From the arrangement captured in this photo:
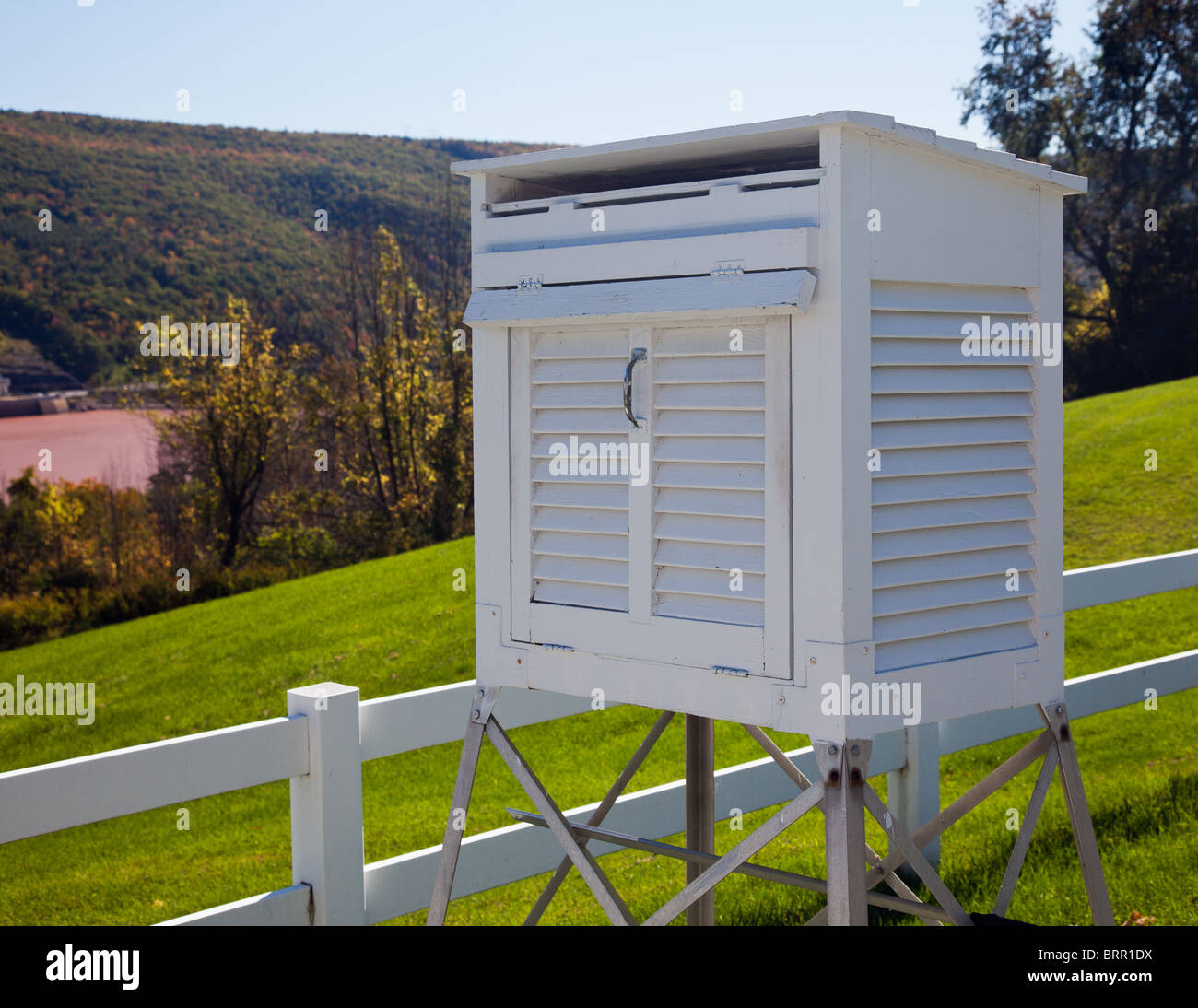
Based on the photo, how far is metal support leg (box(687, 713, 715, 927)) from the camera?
343cm

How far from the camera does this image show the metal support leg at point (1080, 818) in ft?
9.38

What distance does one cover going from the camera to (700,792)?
3.46 metres

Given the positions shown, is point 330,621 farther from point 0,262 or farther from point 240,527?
point 0,262

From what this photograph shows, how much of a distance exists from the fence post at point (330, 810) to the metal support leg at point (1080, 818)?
199 cm

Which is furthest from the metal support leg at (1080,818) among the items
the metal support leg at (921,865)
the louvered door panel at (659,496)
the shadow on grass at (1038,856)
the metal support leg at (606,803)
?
A: the shadow on grass at (1038,856)

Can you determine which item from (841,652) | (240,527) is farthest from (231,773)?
(240,527)

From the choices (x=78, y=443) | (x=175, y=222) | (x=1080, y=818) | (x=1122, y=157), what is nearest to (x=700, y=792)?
(x=1080, y=818)

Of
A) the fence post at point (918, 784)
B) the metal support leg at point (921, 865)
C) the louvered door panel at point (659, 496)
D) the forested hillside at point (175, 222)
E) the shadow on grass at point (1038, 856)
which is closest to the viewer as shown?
the louvered door panel at point (659, 496)

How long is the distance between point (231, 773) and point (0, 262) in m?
42.9

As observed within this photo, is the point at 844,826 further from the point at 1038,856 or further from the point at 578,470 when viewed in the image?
the point at 1038,856

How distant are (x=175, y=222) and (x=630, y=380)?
4754 cm

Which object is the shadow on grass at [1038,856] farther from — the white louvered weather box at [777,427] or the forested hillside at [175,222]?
the forested hillside at [175,222]

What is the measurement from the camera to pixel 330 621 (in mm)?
13531

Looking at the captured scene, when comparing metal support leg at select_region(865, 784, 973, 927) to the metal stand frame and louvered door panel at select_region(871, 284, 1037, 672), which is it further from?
louvered door panel at select_region(871, 284, 1037, 672)
